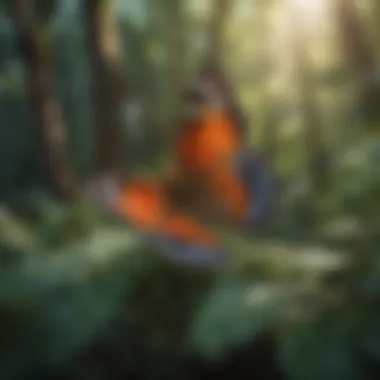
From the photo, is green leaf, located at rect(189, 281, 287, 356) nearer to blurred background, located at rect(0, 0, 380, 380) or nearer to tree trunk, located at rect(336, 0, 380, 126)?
blurred background, located at rect(0, 0, 380, 380)

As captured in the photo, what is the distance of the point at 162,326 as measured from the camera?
1938mm

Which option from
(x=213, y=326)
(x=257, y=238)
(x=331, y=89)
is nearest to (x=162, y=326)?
(x=213, y=326)

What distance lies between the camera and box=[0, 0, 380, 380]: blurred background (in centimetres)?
192

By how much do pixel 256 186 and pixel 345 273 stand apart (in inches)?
7.8

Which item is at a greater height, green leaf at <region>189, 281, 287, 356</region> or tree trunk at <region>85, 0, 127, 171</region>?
tree trunk at <region>85, 0, 127, 171</region>

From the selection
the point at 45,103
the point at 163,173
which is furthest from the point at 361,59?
the point at 45,103

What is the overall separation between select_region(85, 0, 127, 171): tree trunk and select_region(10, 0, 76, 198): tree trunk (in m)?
0.06

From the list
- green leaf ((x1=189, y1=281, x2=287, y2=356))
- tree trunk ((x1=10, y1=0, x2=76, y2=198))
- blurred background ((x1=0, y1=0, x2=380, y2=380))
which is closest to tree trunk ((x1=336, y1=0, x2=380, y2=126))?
blurred background ((x1=0, y1=0, x2=380, y2=380))

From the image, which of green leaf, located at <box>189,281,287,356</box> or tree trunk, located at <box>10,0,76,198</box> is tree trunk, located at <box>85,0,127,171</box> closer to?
tree trunk, located at <box>10,0,76,198</box>

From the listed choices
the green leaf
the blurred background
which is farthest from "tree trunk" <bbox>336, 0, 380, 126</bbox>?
the green leaf

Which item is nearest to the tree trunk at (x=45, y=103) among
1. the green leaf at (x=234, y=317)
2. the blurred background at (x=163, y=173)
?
the blurred background at (x=163, y=173)

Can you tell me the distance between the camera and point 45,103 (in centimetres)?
195

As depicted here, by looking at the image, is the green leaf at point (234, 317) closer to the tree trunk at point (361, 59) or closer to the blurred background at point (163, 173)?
the blurred background at point (163, 173)

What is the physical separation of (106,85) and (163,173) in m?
0.17
